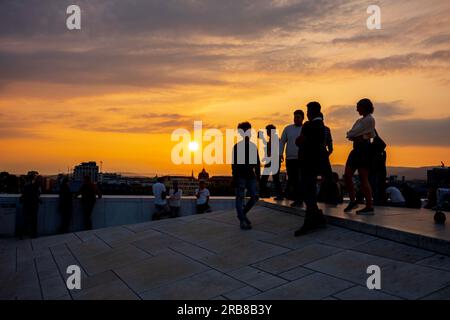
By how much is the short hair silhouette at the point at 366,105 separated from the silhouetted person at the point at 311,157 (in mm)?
735

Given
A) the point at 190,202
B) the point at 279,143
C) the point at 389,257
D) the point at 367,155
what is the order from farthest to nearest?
1. the point at 190,202
2. the point at 279,143
3. the point at 367,155
4. the point at 389,257

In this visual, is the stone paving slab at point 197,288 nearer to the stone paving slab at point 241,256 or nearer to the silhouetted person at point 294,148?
the stone paving slab at point 241,256

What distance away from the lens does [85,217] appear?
542 inches

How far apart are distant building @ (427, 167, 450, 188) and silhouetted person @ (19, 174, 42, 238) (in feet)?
38.0

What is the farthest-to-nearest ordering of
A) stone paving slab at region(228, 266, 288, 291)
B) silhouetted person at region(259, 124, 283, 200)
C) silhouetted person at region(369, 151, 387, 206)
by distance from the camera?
silhouetted person at region(369, 151, 387, 206) < silhouetted person at region(259, 124, 283, 200) < stone paving slab at region(228, 266, 288, 291)

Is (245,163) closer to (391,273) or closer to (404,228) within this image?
(404,228)

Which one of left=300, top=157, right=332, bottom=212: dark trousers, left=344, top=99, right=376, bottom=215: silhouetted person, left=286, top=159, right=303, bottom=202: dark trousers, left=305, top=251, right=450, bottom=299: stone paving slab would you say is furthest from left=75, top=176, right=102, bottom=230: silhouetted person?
left=305, top=251, right=450, bottom=299: stone paving slab

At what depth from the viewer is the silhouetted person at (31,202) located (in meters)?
13.4

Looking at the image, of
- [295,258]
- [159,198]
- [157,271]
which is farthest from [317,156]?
[159,198]

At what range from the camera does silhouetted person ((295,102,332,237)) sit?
7195 mm

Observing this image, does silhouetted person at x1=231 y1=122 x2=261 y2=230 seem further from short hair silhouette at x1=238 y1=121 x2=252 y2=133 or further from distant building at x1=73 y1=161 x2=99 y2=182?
distant building at x1=73 y1=161 x2=99 y2=182
